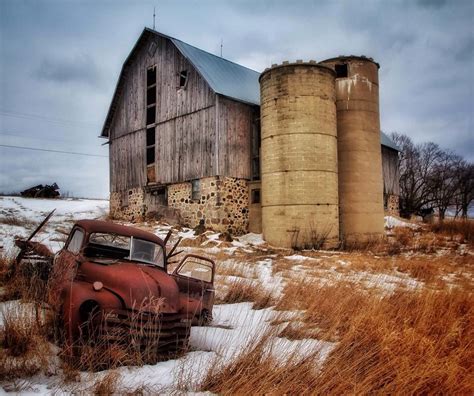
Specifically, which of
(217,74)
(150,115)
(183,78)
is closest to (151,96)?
(150,115)

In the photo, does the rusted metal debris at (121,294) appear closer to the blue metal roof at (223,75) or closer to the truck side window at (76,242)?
the truck side window at (76,242)

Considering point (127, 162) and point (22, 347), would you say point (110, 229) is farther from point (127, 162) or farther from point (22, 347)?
point (127, 162)

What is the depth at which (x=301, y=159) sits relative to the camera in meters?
14.2

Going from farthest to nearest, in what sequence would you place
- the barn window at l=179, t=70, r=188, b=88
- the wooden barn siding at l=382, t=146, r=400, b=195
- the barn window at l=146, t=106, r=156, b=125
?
the wooden barn siding at l=382, t=146, r=400, b=195 → the barn window at l=146, t=106, r=156, b=125 → the barn window at l=179, t=70, r=188, b=88

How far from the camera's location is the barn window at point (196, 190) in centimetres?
1747

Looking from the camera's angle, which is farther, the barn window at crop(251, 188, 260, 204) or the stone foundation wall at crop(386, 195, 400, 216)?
the stone foundation wall at crop(386, 195, 400, 216)

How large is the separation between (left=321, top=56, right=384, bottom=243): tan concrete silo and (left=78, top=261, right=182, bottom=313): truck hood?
12.4 meters

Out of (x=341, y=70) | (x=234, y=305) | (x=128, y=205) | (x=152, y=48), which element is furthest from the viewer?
(x=128, y=205)

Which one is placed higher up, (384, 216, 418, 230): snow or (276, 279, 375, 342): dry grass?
(384, 216, 418, 230): snow

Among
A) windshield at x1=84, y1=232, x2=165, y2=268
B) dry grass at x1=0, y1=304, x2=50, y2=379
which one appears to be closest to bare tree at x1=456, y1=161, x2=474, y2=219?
windshield at x1=84, y1=232, x2=165, y2=268

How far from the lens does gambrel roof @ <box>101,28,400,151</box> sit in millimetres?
17234

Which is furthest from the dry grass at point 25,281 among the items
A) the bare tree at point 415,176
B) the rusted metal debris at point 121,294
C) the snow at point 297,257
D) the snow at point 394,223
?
the bare tree at point 415,176

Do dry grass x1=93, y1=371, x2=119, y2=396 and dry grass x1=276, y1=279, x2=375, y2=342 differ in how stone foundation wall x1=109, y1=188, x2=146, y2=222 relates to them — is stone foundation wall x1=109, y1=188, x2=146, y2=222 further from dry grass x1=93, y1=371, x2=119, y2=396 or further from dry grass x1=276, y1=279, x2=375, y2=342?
dry grass x1=93, y1=371, x2=119, y2=396

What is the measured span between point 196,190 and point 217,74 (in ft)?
18.2
